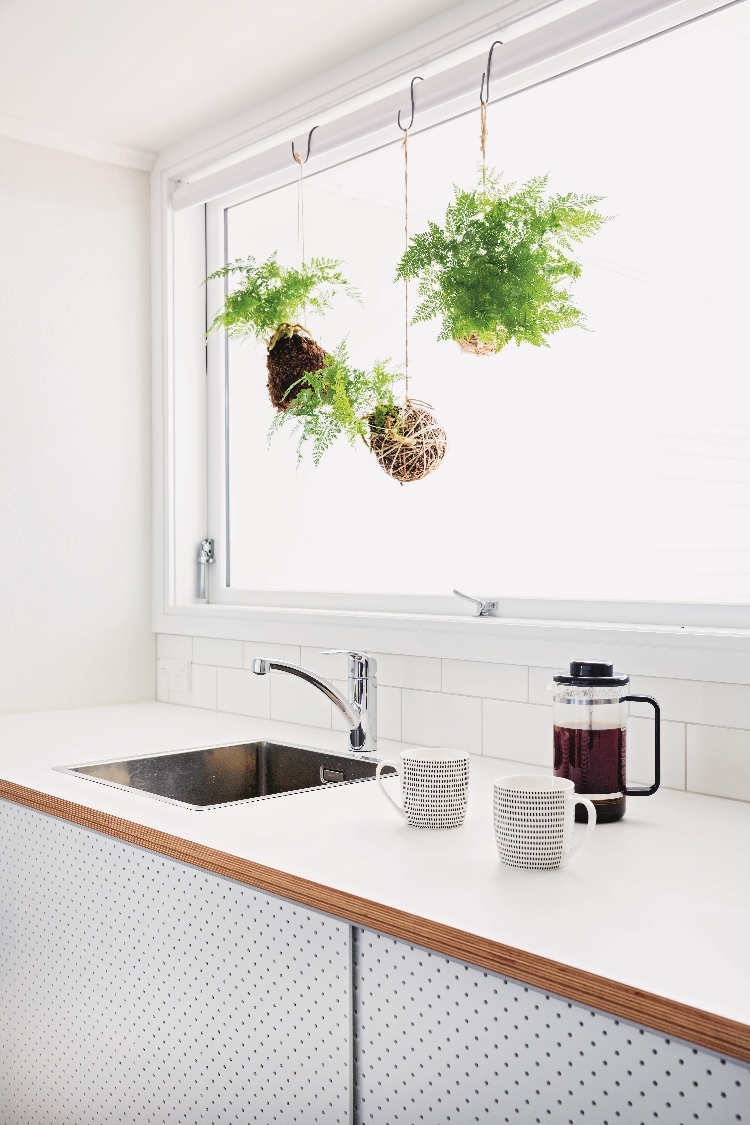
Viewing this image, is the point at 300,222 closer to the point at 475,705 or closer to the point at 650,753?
the point at 475,705

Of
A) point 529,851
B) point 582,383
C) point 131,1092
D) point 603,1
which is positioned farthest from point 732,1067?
point 603,1

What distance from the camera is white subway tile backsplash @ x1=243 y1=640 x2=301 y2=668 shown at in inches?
94.3

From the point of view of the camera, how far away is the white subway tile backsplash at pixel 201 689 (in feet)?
8.60

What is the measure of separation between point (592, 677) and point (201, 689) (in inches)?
54.7

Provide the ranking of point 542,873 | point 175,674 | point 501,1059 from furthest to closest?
point 175,674, point 542,873, point 501,1059

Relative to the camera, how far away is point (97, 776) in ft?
6.41

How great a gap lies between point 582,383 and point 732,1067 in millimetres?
1403

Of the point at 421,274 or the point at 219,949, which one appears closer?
the point at 219,949

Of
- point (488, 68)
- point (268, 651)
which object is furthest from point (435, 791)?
point (488, 68)

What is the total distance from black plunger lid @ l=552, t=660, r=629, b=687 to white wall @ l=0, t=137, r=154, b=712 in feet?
5.05

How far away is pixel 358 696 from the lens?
2.06 meters

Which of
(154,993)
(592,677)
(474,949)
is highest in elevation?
(592,677)

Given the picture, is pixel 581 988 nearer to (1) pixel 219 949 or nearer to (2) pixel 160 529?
(1) pixel 219 949

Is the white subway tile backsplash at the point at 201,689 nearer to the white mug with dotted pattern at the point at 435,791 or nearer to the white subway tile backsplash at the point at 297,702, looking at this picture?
the white subway tile backsplash at the point at 297,702
